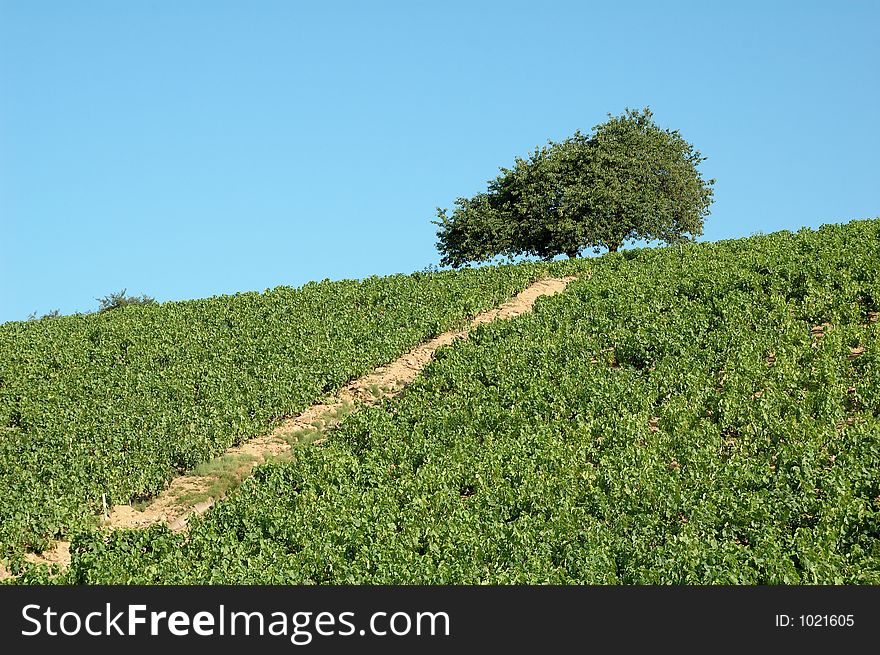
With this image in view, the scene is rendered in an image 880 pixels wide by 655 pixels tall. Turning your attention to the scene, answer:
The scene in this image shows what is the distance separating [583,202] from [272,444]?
37.5 meters

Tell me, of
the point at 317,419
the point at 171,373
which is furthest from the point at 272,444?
the point at 171,373

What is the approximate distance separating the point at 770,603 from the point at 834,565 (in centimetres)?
296

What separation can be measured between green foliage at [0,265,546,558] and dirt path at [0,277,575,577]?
14.2 inches

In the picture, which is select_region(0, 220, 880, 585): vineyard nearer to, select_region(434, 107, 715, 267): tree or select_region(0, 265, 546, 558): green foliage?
select_region(0, 265, 546, 558): green foliage

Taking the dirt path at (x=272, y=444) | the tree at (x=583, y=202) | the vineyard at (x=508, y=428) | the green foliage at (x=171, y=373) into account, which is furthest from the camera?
the tree at (x=583, y=202)

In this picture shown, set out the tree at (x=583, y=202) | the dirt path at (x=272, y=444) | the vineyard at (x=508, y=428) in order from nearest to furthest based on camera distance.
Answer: the vineyard at (x=508, y=428)
the dirt path at (x=272, y=444)
the tree at (x=583, y=202)

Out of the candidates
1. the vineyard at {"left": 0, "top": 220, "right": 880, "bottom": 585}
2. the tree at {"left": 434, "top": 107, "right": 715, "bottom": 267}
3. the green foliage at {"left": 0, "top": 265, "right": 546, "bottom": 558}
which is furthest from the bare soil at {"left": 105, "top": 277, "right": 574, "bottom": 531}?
the tree at {"left": 434, "top": 107, "right": 715, "bottom": 267}

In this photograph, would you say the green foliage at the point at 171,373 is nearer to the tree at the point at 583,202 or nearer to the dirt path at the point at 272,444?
the dirt path at the point at 272,444

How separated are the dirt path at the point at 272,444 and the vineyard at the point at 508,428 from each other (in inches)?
19.4

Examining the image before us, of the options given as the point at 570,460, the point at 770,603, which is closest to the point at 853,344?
the point at 570,460

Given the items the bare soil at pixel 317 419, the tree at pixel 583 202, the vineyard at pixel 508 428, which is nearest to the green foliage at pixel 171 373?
the vineyard at pixel 508 428

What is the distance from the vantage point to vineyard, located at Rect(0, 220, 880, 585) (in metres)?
17.7

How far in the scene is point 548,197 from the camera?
205 feet

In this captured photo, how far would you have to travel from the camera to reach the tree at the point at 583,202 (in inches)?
2414
